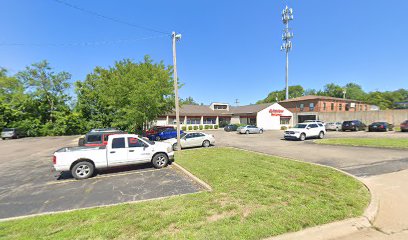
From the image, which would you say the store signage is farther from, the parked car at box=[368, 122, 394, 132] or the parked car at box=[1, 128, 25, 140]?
the parked car at box=[1, 128, 25, 140]

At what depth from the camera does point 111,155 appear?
28.0 feet

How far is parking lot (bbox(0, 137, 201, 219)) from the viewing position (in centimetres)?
561

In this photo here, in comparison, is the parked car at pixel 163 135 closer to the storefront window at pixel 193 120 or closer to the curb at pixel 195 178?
the curb at pixel 195 178

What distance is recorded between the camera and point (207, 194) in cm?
566

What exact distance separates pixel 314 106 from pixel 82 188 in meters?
48.4

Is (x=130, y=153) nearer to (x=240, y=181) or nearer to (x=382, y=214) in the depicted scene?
(x=240, y=181)

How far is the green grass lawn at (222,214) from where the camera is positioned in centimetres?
377

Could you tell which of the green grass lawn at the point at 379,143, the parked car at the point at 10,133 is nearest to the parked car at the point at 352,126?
the green grass lawn at the point at 379,143

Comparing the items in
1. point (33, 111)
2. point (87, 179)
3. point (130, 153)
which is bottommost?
point (87, 179)

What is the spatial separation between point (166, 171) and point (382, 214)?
7269 millimetres

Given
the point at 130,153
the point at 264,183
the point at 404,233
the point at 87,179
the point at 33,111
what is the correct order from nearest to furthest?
the point at 404,233
the point at 264,183
the point at 87,179
the point at 130,153
the point at 33,111

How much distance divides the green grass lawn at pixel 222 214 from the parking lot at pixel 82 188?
76 centimetres

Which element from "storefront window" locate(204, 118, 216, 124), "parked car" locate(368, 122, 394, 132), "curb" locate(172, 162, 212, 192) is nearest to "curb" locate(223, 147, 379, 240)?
"curb" locate(172, 162, 212, 192)

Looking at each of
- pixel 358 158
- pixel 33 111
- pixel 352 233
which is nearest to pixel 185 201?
pixel 352 233
